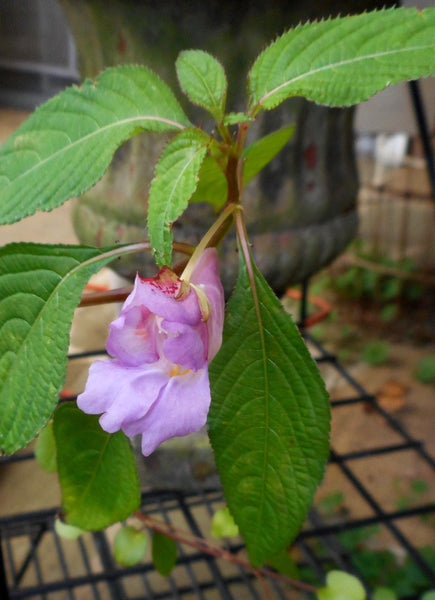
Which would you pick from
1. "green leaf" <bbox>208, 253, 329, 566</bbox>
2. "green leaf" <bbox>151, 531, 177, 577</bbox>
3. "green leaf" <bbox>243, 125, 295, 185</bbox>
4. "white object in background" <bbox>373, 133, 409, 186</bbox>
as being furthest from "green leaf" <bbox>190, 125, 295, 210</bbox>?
"white object in background" <bbox>373, 133, 409, 186</bbox>

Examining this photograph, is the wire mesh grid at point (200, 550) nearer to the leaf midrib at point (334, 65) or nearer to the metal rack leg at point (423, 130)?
the metal rack leg at point (423, 130)

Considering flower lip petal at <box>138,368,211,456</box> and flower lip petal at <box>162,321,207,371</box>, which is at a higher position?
flower lip petal at <box>162,321,207,371</box>

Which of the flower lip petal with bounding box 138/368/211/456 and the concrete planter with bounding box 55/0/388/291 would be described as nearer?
the flower lip petal with bounding box 138/368/211/456

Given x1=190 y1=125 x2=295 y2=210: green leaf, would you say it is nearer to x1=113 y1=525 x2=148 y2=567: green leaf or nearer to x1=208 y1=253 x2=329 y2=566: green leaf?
x1=208 y1=253 x2=329 y2=566: green leaf

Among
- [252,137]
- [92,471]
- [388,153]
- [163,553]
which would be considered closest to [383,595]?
[163,553]

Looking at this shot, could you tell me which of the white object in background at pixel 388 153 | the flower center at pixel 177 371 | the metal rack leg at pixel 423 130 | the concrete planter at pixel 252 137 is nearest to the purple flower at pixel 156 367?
the flower center at pixel 177 371

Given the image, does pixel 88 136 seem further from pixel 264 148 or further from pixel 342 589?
pixel 342 589
